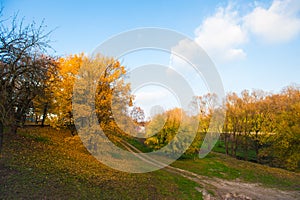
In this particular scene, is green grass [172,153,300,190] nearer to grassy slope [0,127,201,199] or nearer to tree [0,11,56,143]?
grassy slope [0,127,201,199]

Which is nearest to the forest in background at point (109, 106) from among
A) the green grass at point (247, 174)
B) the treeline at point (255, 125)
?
the treeline at point (255, 125)

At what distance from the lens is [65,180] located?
10.2 metres

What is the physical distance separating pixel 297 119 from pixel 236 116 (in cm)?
900

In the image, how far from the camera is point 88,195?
9594mm

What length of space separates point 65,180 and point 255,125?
34446 millimetres

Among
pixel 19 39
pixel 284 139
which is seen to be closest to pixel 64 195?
pixel 19 39

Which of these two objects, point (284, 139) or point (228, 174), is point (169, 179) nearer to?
point (228, 174)

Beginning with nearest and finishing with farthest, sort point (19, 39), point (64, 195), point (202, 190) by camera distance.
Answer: point (64, 195), point (19, 39), point (202, 190)

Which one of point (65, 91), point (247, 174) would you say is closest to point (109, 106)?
point (65, 91)

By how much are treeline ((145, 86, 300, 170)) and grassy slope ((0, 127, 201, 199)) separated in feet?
43.9

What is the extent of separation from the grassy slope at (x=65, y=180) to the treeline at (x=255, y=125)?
13.4 metres

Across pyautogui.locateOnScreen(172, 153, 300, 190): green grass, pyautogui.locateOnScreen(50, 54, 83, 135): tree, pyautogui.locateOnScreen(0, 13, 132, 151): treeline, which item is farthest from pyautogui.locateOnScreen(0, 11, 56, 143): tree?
pyautogui.locateOnScreen(172, 153, 300, 190): green grass

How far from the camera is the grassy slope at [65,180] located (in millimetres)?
8687

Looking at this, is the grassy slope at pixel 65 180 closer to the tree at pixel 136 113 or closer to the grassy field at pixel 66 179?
the grassy field at pixel 66 179
